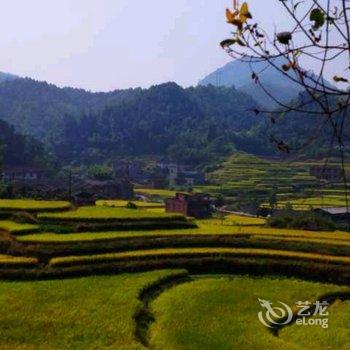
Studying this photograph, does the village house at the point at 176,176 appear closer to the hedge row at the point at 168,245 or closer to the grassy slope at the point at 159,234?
the grassy slope at the point at 159,234

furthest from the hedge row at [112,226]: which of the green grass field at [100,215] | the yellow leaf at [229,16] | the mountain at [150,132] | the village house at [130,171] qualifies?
the mountain at [150,132]

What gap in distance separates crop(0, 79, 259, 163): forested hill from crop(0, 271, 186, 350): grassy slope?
8066cm

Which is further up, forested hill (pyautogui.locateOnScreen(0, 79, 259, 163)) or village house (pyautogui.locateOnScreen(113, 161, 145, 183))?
forested hill (pyautogui.locateOnScreen(0, 79, 259, 163))

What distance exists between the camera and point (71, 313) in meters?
11.6

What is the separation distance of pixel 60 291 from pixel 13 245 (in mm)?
4812

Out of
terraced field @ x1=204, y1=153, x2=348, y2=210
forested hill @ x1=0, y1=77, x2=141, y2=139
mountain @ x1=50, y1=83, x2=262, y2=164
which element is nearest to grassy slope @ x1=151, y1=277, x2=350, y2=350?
terraced field @ x1=204, y1=153, x2=348, y2=210

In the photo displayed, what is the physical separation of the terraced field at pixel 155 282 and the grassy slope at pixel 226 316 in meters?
0.03

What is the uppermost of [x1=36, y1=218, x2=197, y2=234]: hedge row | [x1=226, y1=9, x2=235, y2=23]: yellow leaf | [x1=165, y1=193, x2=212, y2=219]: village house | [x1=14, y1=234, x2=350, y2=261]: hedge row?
[x1=226, y1=9, x2=235, y2=23]: yellow leaf

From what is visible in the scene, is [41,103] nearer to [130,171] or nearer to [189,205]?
[130,171]

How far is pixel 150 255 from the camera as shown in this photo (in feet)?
54.9

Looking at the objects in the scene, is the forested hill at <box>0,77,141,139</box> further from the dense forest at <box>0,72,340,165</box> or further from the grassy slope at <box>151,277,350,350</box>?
the grassy slope at <box>151,277,350,350</box>

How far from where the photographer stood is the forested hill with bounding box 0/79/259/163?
10250cm

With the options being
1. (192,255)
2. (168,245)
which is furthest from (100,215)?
(192,255)

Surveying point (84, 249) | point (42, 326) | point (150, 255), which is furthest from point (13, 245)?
point (42, 326)
